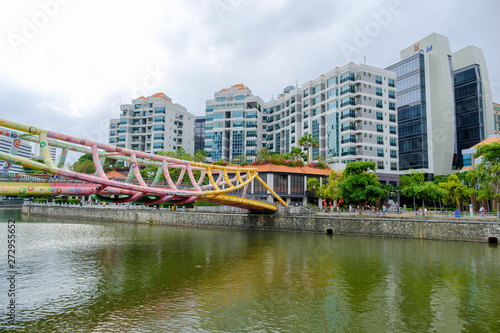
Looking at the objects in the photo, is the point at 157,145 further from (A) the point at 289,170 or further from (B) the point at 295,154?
(A) the point at 289,170

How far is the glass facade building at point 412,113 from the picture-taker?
3374 inches

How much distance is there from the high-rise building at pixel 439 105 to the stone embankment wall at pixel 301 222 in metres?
51.8

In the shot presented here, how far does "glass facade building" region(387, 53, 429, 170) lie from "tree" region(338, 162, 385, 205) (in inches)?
1814

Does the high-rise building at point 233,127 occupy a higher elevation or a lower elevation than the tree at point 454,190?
higher

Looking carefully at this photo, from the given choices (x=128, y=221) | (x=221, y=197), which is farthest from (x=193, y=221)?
(x=221, y=197)

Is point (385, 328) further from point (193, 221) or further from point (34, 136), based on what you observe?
point (193, 221)

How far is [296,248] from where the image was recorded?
32.6 meters

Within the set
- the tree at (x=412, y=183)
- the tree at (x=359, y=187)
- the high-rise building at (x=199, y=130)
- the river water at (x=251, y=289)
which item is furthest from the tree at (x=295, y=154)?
the high-rise building at (x=199, y=130)

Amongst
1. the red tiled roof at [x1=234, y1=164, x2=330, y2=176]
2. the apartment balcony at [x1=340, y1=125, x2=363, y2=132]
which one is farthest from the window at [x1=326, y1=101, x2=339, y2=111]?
the red tiled roof at [x1=234, y1=164, x2=330, y2=176]

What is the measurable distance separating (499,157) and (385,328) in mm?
38872

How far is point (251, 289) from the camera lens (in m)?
18.1

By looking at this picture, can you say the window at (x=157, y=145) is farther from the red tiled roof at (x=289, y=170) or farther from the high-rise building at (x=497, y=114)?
the high-rise building at (x=497, y=114)

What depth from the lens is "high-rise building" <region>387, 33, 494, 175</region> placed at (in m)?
85.2

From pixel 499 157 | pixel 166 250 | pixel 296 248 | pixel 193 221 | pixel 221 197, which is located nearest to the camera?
pixel 166 250
